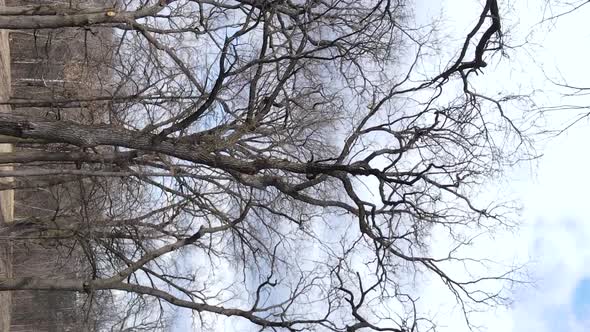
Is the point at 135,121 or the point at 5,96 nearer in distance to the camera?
the point at 135,121

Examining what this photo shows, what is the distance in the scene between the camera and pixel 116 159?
10656mm

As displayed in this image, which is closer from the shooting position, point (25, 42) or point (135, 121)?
point (135, 121)

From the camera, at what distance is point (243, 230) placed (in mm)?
12914

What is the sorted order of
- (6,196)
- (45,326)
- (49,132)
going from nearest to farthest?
(49,132), (6,196), (45,326)

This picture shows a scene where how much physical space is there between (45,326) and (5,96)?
19.7 m

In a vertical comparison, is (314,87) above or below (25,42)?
below

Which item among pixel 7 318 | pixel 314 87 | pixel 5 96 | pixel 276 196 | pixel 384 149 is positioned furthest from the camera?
pixel 7 318

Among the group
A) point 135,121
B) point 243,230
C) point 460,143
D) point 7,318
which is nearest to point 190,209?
point 243,230

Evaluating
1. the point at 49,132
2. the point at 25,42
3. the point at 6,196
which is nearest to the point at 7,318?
the point at 6,196

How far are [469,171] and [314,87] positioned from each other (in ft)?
11.5

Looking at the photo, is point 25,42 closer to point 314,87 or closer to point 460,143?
point 314,87

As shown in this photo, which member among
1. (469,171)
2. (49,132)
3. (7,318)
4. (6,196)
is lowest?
(49,132)

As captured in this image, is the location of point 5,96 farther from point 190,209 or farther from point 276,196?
point 276,196

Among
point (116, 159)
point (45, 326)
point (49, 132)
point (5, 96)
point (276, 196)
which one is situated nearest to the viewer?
point (49, 132)
